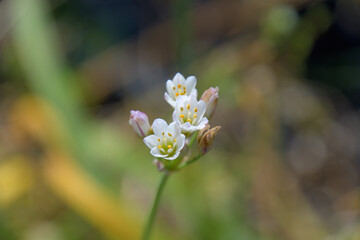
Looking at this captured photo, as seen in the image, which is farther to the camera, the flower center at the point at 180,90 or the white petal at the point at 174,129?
the flower center at the point at 180,90

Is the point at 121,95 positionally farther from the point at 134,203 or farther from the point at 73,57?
the point at 134,203

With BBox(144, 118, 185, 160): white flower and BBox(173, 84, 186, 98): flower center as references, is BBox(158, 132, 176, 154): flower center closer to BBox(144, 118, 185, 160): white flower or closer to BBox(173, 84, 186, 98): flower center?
BBox(144, 118, 185, 160): white flower

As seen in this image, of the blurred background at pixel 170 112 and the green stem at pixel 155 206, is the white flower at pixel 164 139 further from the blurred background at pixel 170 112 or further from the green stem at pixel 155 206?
the blurred background at pixel 170 112

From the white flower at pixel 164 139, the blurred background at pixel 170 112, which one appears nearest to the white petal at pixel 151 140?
the white flower at pixel 164 139

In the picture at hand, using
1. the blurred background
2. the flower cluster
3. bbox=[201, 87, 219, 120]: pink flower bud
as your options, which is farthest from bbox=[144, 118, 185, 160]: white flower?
the blurred background

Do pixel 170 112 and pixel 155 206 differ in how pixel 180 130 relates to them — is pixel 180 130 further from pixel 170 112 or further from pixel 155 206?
pixel 170 112

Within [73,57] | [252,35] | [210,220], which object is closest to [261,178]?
[210,220]
